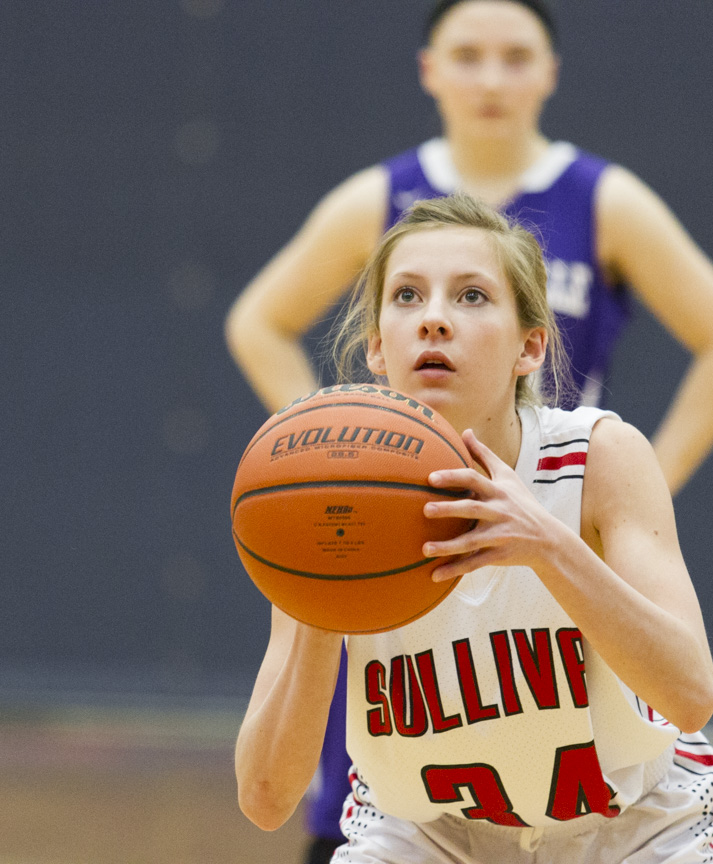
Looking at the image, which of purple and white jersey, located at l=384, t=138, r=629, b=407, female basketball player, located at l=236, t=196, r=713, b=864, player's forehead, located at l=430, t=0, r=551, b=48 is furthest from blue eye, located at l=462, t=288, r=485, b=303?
player's forehead, located at l=430, t=0, r=551, b=48

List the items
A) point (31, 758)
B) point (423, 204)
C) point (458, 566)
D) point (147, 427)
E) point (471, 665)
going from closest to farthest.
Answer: point (458, 566) < point (471, 665) < point (423, 204) < point (31, 758) < point (147, 427)

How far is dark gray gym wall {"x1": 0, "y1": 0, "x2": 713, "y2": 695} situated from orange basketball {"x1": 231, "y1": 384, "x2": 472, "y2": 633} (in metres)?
4.58

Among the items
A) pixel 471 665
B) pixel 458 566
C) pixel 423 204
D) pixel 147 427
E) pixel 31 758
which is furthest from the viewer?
pixel 147 427

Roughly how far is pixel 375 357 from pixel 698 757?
0.89 meters

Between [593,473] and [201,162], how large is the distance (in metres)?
4.80

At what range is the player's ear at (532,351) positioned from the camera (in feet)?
7.07

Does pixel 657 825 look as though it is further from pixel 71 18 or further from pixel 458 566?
pixel 71 18

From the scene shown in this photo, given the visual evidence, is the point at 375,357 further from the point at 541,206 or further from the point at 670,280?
the point at 670,280

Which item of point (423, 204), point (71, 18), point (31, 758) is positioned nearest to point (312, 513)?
point (423, 204)

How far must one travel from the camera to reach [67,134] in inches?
259

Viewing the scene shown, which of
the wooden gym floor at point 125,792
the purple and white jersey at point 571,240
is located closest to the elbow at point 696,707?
the purple and white jersey at point 571,240

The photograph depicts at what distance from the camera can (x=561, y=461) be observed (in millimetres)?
2105

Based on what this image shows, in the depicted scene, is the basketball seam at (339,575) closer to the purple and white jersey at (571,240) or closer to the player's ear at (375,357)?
the player's ear at (375,357)

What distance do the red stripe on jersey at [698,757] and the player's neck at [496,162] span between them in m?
1.66
